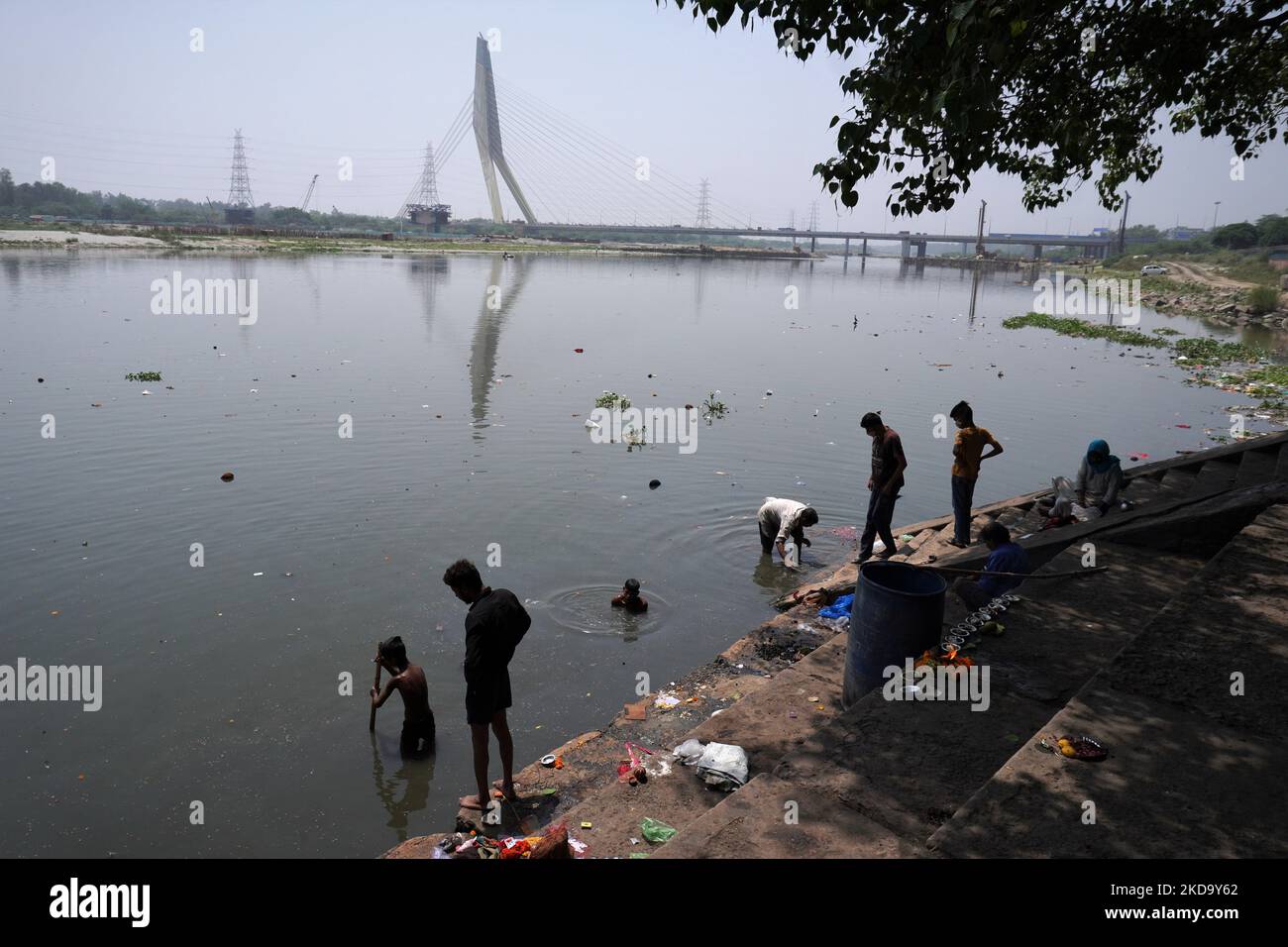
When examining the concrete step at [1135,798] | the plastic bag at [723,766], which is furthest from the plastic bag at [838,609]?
the concrete step at [1135,798]

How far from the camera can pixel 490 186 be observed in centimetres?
9694

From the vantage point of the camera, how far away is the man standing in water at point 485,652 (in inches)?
191

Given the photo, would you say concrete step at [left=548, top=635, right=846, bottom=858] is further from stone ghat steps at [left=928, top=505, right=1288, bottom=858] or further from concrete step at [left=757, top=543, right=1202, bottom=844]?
stone ghat steps at [left=928, top=505, right=1288, bottom=858]

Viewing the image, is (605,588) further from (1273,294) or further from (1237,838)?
(1273,294)

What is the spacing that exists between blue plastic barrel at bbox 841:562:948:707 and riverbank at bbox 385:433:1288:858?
0.21 meters

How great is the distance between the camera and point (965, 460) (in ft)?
28.0

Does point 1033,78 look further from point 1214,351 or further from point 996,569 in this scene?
point 1214,351

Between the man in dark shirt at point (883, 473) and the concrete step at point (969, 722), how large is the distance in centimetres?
204

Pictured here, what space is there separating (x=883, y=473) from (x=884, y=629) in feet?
12.1

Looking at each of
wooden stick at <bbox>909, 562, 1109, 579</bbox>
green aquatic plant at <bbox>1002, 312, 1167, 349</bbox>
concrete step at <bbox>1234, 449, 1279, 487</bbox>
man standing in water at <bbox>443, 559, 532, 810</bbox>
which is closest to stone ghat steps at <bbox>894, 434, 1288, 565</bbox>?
concrete step at <bbox>1234, 449, 1279, 487</bbox>

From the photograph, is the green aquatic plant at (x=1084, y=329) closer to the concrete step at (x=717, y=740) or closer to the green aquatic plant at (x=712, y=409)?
the green aquatic plant at (x=712, y=409)

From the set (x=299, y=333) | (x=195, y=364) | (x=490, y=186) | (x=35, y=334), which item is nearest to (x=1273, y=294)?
(x=299, y=333)

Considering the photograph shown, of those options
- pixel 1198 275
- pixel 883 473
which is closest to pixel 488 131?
pixel 1198 275

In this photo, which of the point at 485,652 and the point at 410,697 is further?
the point at 410,697
